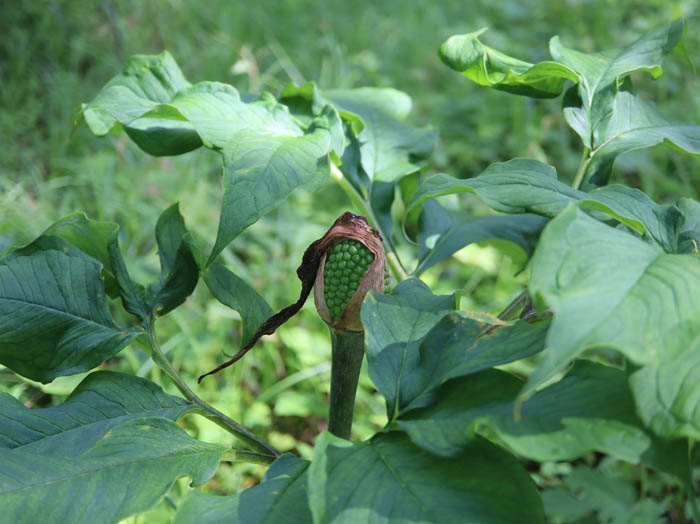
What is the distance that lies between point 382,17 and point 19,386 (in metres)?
3.09

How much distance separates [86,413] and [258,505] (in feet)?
0.83

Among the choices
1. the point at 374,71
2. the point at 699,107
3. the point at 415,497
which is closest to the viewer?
the point at 415,497

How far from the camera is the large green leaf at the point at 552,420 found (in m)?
0.43

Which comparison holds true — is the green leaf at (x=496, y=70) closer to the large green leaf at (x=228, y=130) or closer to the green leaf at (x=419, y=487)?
the large green leaf at (x=228, y=130)

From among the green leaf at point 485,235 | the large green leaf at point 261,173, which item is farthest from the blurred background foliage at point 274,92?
the large green leaf at point 261,173

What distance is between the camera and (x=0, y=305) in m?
0.71

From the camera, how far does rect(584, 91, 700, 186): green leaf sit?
0.75 metres

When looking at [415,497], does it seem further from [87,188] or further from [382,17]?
[382,17]

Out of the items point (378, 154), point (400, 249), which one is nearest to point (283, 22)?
point (400, 249)

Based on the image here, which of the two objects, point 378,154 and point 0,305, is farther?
point 378,154

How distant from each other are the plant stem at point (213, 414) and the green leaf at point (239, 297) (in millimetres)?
86

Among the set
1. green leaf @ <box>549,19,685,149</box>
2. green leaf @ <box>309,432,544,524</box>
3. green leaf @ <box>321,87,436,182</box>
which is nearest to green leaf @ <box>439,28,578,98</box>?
green leaf @ <box>549,19,685,149</box>

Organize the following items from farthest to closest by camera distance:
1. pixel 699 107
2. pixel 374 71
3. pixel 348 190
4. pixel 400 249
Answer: pixel 374 71 → pixel 699 107 → pixel 400 249 → pixel 348 190

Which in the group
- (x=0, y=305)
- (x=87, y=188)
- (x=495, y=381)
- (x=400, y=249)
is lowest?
(x=400, y=249)
